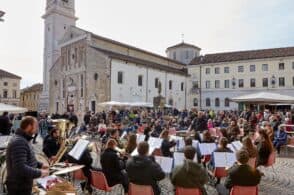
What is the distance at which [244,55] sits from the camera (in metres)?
51.0

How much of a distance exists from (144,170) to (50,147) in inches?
140

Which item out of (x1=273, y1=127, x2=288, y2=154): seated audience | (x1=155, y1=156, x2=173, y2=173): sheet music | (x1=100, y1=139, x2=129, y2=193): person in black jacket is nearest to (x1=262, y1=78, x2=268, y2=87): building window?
(x1=273, y1=127, x2=288, y2=154): seated audience

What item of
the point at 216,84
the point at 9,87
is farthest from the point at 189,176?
the point at 9,87

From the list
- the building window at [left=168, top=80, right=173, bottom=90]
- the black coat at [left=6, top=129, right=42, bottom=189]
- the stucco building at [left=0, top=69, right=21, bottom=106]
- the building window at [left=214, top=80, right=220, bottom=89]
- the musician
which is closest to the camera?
the black coat at [left=6, top=129, right=42, bottom=189]

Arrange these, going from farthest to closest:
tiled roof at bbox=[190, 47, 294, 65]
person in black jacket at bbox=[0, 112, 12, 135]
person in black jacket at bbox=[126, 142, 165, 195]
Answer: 1. tiled roof at bbox=[190, 47, 294, 65]
2. person in black jacket at bbox=[0, 112, 12, 135]
3. person in black jacket at bbox=[126, 142, 165, 195]

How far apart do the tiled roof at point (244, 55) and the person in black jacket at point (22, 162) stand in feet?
160

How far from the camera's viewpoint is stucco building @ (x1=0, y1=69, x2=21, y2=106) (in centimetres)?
6712

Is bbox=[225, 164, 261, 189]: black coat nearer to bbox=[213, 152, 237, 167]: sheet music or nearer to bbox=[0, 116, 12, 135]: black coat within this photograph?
bbox=[213, 152, 237, 167]: sheet music

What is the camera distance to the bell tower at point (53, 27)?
155 ft

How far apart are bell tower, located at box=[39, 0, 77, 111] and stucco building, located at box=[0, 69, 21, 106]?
22.2m

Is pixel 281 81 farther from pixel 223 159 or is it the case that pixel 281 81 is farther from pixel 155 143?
pixel 223 159

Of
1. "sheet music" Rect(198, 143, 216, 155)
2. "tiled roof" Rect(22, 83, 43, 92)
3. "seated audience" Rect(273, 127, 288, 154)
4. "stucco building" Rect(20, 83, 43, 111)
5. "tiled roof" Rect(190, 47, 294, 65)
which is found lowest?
"seated audience" Rect(273, 127, 288, 154)

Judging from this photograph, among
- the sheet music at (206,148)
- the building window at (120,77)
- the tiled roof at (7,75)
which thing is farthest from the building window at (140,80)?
the tiled roof at (7,75)

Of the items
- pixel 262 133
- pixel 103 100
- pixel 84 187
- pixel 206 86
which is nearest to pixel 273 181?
pixel 262 133
